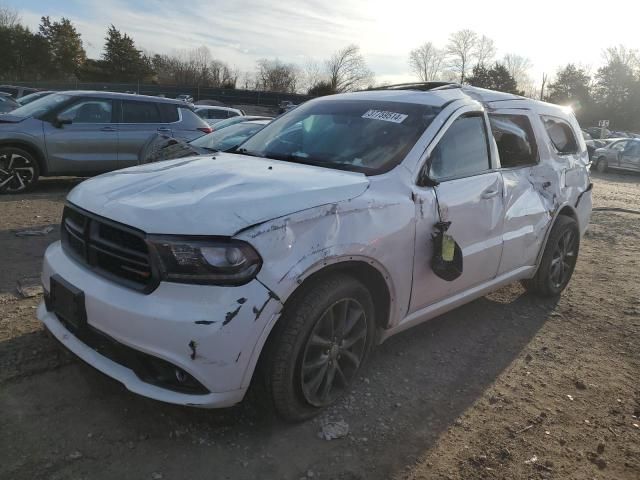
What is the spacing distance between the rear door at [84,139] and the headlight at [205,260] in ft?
23.4

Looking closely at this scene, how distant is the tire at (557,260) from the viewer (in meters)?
4.84

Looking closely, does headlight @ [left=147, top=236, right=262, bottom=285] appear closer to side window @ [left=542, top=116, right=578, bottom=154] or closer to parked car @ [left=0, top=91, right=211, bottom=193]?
side window @ [left=542, top=116, right=578, bottom=154]

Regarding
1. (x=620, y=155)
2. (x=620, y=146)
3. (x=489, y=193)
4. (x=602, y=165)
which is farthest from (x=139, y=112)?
(x=602, y=165)

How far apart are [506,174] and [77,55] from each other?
68.2m

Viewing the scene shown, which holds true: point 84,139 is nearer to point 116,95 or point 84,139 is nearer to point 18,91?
point 116,95

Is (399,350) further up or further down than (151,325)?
further down

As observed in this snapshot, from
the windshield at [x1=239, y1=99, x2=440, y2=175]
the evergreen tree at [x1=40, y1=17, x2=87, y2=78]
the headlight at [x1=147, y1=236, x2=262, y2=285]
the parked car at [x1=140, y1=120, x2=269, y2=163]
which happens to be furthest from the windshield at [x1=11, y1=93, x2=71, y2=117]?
the evergreen tree at [x1=40, y1=17, x2=87, y2=78]

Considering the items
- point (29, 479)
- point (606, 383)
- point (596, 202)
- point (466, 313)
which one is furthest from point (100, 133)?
point (596, 202)

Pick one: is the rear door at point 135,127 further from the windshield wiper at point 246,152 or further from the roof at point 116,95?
the windshield wiper at point 246,152

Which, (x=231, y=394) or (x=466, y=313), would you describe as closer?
(x=231, y=394)

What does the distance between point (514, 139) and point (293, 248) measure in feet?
8.89

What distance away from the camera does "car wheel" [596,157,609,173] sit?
22.1m

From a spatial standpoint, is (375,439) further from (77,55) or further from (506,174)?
(77,55)

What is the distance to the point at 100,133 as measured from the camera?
8.88m
